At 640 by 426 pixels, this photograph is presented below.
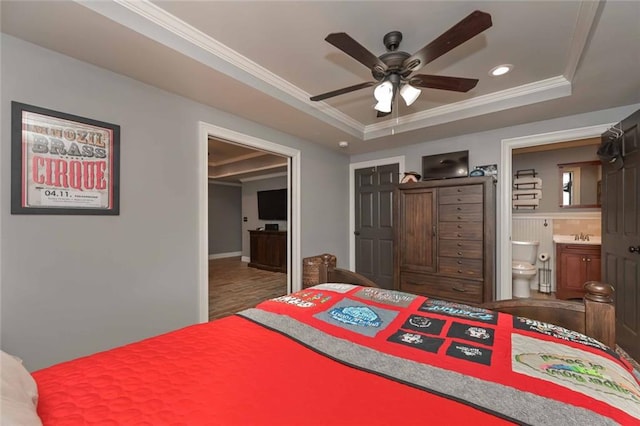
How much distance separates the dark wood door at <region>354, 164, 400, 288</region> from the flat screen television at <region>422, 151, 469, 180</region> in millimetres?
531

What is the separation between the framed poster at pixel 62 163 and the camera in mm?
1655

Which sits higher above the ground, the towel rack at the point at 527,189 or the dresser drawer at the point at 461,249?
the towel rack at the point at 527,189

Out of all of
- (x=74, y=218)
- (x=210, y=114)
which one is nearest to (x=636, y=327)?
(x=210, y=114)

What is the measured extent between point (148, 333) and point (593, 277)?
5.26 meters

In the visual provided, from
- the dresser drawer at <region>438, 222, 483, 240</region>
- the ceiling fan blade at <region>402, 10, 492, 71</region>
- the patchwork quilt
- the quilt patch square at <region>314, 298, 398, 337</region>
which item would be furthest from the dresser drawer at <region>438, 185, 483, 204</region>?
the quilt patch square at <region>314, 298, 398, 337</region>

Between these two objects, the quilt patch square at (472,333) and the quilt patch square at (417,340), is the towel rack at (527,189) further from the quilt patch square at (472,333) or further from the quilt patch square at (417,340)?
the quilt patch square at (417,340)

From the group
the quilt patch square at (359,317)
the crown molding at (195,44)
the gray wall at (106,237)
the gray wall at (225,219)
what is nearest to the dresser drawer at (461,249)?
the quilt patch square at (359,317)

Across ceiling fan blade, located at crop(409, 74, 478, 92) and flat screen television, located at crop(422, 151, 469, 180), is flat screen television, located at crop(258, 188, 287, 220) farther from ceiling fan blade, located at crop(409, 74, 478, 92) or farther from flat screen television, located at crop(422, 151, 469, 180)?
ceiling fan blade, located at crop(409, 74, 478, 92)

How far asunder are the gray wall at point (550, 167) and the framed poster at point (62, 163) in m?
5.68

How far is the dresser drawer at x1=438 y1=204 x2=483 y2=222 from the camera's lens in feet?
9.93

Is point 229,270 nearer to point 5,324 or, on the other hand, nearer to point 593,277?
point 5,324

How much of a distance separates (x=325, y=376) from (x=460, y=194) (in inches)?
112

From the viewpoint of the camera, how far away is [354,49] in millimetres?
1526

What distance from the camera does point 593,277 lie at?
12.1 feet
